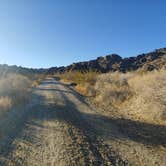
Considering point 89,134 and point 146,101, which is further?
point 146,101

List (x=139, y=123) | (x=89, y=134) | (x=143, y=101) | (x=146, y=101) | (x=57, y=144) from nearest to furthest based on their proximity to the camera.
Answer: (x=57, y=144) < (x=89, y=134) < (x=139, y=123) < (x=146, y=101) < (x=143, y=101)

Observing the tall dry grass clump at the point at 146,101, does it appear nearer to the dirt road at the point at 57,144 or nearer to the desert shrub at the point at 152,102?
the desert shrub at the point at 152,102

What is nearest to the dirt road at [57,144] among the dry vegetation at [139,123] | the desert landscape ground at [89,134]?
the desert landscape ground at [89,134]

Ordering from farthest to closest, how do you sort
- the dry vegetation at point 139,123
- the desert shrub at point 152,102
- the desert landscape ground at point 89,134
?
the desert shrub at point 152,102 → the dry vegetation at point 139,123 → the desert landscape ground at point 89,134

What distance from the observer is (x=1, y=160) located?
7.63m

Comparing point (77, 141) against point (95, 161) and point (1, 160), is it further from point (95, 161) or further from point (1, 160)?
point (1, 160)

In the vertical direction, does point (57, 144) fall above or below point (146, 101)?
below

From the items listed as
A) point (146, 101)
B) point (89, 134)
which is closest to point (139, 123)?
point (146, 101)

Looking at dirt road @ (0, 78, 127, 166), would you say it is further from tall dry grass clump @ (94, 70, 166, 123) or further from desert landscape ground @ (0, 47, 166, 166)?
tall dry grass clump @ (94, 70, 166, 123)

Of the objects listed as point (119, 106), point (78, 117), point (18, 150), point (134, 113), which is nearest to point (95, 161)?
point (18, 150)

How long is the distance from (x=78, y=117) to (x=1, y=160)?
23.2 feet

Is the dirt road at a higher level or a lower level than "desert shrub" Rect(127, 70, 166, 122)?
lower

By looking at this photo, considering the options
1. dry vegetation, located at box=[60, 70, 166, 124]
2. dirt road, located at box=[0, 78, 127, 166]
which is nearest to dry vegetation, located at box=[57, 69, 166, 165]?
dry vegetation, located at box=[60, 70, 166, 124]

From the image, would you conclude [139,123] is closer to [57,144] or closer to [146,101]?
[146,101]
